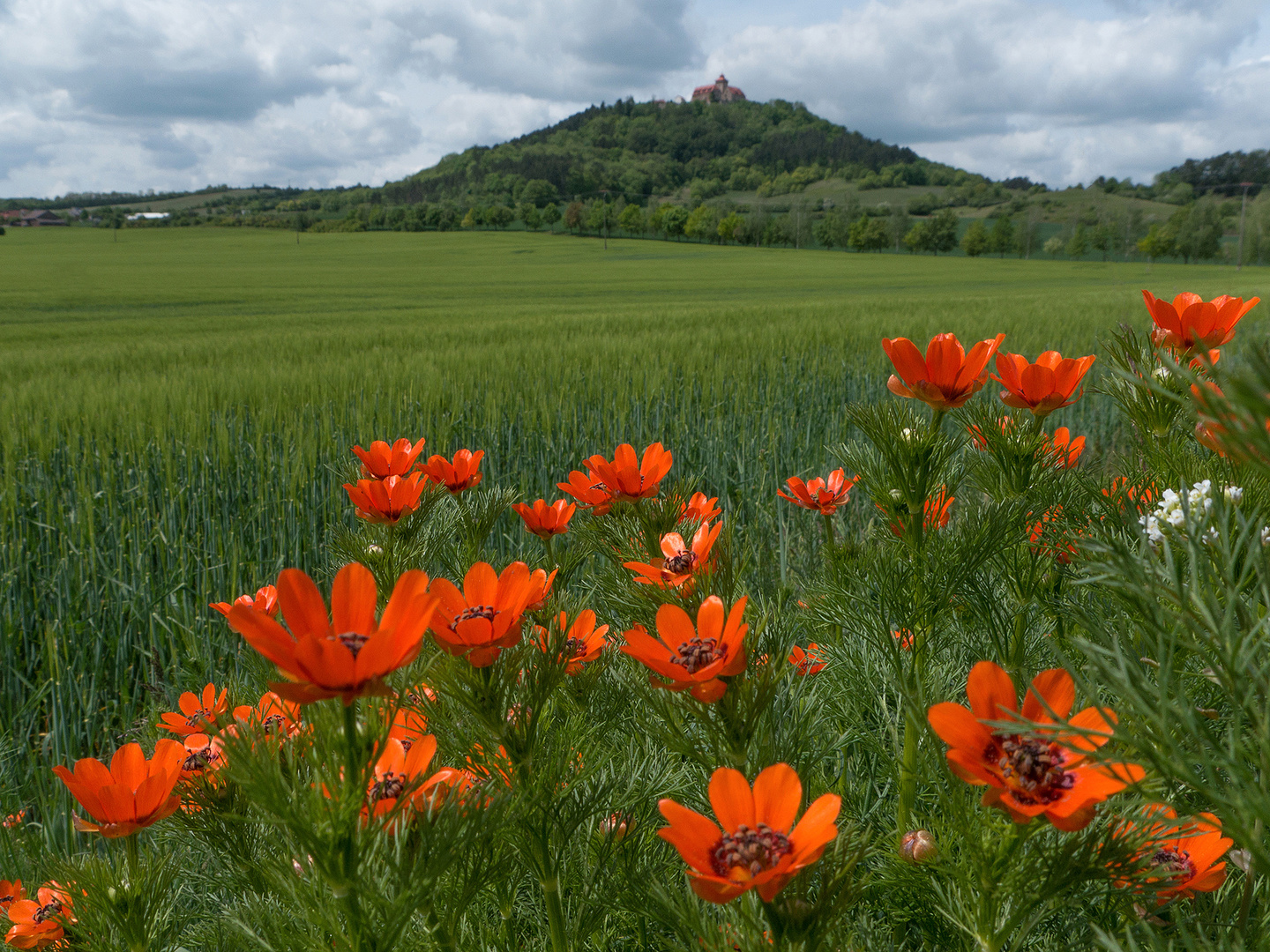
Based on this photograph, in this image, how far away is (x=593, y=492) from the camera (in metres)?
1.16

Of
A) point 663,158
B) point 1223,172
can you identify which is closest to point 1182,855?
point 1223,172

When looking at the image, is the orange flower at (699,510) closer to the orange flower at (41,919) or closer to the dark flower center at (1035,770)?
the dark flower center at (1035,770)

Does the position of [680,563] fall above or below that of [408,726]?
above

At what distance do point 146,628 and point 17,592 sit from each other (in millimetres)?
565

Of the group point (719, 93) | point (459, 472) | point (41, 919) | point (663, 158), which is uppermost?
point (719, 93)

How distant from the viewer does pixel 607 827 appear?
2.83 feet

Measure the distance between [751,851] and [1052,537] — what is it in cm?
83

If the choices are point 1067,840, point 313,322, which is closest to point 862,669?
point 1067,840

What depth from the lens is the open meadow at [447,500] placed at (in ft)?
3.16

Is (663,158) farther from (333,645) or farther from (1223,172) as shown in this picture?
(333,645)

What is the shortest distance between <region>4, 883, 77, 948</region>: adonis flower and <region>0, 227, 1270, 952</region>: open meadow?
0.54ft

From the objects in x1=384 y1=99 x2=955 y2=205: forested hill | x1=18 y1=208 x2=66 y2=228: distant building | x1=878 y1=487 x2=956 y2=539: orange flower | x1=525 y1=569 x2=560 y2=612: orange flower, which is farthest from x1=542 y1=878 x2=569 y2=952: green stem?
x1=18 y1=208 x2=66 y2=228: distant building

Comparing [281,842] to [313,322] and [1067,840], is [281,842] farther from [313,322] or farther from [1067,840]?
[313,322]

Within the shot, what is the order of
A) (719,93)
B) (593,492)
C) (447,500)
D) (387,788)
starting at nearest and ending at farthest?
(387,788) → (593,492) → (447,500) → (719,93)
